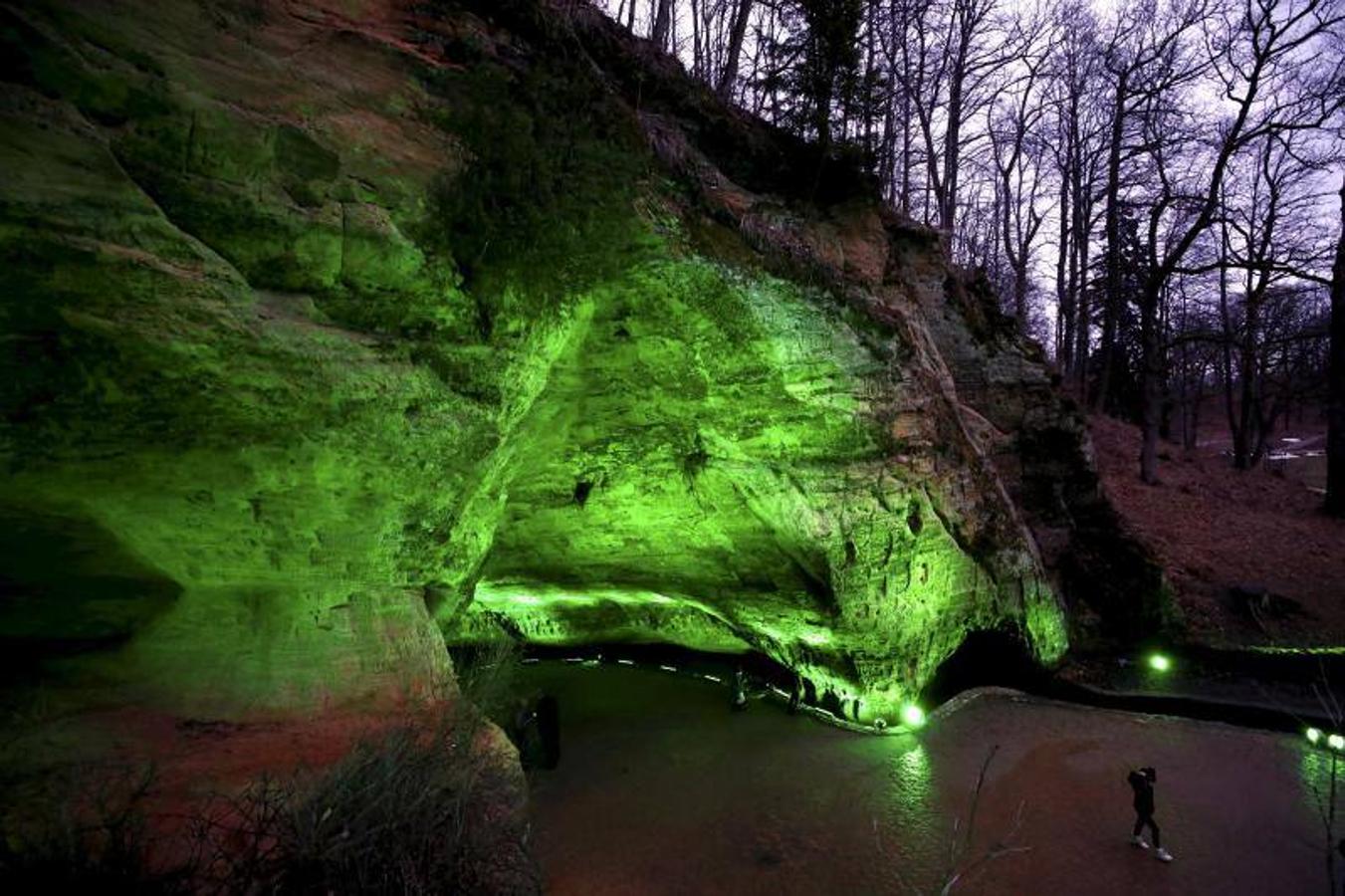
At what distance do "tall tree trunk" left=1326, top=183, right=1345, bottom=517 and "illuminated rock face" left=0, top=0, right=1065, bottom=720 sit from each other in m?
12.9

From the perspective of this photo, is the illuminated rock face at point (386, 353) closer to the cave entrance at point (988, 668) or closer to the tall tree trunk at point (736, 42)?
the cave entrance at point (988, 668)

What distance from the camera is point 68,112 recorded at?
15.1 ft

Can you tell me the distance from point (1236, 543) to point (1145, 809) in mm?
11122

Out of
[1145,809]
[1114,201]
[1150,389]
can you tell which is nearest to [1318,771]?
[1145,809]

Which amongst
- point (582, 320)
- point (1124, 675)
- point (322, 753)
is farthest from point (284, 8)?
point (1124, 675)

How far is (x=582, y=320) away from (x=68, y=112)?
473cm

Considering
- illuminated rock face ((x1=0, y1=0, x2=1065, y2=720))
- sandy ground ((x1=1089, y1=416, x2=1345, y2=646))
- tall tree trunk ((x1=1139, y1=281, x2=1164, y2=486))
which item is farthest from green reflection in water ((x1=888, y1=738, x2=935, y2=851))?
tall tree trunk ((x1=1139, y1=281, x2=1164, y2=486))

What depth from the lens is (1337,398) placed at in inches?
643

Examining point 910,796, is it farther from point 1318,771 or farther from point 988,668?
point 1318,771

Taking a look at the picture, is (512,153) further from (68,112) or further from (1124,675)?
(1124,675)

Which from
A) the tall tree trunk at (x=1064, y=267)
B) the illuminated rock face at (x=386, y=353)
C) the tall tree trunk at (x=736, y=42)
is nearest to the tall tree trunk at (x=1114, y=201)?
the tall tree trunk at (x=1064, y=267)

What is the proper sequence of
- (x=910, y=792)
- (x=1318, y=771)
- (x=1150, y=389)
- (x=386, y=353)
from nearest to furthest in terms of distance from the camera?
1. (x=386, y=353)
2. (x=910, y=792)
3. (x=1318, y=771)
4. (x=1150, y=389)

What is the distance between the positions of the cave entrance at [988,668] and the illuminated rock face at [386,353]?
74.2 inches

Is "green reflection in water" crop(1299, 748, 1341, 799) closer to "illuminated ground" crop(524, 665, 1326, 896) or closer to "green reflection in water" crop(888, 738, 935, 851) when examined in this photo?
"illuminated ground" crop(524, 665, 1326, 896)
